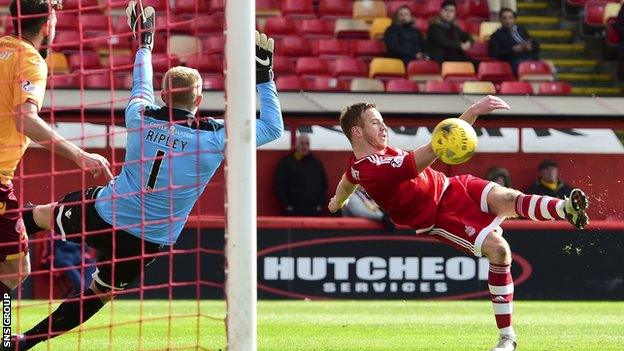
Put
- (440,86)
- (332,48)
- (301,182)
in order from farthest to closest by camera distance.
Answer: (332,48)
(440,86)
(301,182)

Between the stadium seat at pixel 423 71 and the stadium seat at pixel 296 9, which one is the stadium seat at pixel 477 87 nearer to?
the stadium seat at pixel 423 71

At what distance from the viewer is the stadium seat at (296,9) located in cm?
2211

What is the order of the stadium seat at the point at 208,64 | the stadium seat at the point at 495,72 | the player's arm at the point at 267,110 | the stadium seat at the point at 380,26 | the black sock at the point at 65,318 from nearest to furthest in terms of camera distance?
the player's arm at the point at 267,110, the black sock at the point at 65,318, the stadium seat at the point at 208,64, the stadium seat at the point at 495,72, the stadium seat at the point at 380,26

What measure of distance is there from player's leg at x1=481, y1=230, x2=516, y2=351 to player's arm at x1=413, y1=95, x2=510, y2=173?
2.40ft

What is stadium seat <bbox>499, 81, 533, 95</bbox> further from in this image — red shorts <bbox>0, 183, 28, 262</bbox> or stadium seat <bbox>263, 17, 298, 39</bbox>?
red shorts <bbox>0, 183, 28, 262</bbox>

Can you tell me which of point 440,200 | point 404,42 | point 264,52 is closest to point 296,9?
point 404,42

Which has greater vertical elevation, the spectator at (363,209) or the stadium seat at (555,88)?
the stadium seat at (555,88)

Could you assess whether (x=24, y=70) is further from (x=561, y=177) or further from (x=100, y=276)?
(x=561, y=177)

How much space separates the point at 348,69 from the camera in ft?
68.1

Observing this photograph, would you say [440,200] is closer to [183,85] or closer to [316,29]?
[183,85]

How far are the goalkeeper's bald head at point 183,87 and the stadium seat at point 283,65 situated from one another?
11.9 meters

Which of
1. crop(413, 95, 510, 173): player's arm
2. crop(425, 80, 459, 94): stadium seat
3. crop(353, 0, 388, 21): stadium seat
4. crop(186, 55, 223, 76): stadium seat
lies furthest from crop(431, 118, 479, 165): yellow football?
crop(353, 0, 388, 21): stadium seat

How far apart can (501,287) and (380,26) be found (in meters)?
13.1

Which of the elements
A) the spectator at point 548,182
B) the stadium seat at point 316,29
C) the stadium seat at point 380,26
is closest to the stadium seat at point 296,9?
the stadium seat at point 316,29
